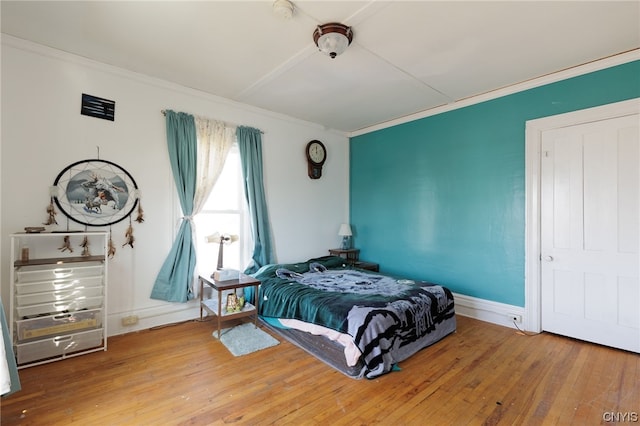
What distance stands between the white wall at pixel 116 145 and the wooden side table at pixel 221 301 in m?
0.29

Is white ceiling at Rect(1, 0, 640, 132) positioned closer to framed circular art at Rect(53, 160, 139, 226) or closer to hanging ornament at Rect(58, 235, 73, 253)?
framed circular art at Rect(53, 160, 139, 226)

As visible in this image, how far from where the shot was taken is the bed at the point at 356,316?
2285 mm

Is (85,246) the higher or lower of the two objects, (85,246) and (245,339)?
the higher

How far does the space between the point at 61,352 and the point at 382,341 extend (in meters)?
2.69

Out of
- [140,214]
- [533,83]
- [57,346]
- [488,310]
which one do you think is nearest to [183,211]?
[140,214]

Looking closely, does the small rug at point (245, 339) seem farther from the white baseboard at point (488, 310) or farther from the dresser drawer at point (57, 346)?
the white baseboard at point (488, 310)

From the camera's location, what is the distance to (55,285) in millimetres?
2486

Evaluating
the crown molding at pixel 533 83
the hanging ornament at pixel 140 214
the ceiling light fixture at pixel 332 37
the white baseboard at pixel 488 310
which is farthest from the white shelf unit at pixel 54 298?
the crown molding at pixel 533 83

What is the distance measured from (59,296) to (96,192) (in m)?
1.00

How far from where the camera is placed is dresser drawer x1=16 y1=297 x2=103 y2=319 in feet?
7.82

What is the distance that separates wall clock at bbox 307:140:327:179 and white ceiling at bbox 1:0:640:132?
47.1 inches

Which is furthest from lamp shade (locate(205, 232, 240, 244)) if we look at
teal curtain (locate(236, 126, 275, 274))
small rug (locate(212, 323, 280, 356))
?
small rug (locate(212, 323, 280, 356))

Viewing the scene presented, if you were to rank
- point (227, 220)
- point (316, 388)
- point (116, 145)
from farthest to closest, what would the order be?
point (227, 220) < point (116, 145) < point (316, 388)

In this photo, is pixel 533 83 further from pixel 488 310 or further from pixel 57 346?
pixel 57 346
